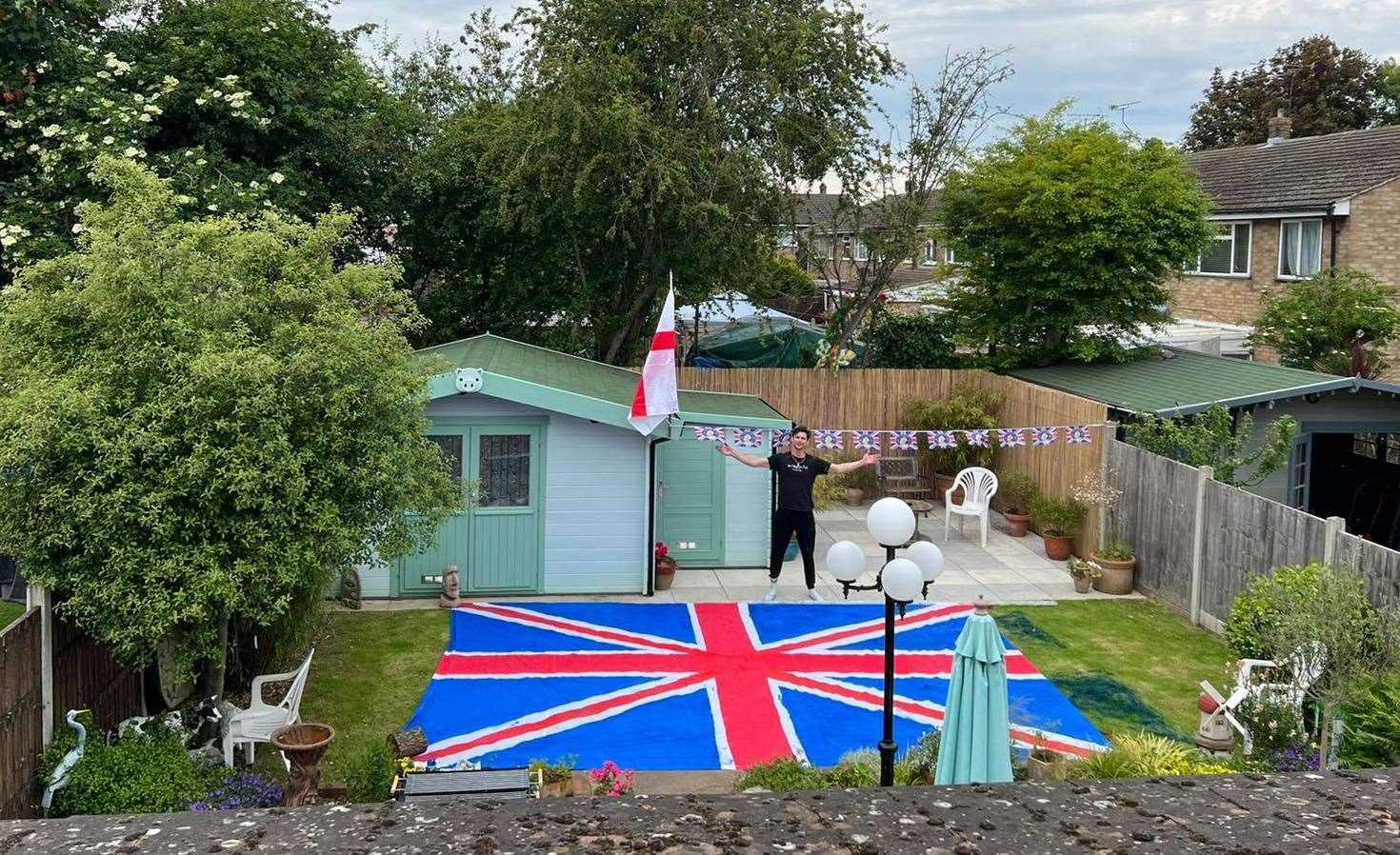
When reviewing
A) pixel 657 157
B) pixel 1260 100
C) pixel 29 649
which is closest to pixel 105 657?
pixel 29 649

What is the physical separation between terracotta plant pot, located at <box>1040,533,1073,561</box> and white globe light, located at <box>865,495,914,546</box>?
29.3 feet

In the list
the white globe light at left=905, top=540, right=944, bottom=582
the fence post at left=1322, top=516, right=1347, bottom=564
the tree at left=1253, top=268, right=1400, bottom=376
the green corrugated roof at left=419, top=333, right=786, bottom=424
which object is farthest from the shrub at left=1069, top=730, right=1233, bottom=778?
the tree at left=1253, top=268, right=1400, bottom=376

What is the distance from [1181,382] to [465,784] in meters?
13.3

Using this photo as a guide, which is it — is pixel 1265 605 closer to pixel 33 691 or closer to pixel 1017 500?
pixel 1017 500

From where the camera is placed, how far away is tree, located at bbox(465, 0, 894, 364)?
19.2m

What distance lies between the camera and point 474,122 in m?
22.0

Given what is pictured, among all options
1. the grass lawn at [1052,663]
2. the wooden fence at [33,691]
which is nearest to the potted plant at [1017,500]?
the grass lawn at [1052,663]

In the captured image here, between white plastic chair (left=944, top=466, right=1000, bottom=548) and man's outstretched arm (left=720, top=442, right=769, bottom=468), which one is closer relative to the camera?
man's outstretched arm (left=720, top=442, right=769, bottom=468)

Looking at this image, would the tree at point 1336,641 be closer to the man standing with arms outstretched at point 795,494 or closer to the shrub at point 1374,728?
the shrub at point 1374,728

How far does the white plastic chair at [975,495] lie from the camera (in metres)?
17.2

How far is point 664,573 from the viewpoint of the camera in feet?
48.5

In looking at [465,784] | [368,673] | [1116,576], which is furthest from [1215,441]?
[465,784]

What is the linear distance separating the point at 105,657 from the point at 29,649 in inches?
54.7

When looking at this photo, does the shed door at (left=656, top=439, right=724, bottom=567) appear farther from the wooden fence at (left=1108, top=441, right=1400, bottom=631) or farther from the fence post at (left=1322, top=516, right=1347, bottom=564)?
the fence post at (left=1322, top=516, right=1347, bottom=564)
